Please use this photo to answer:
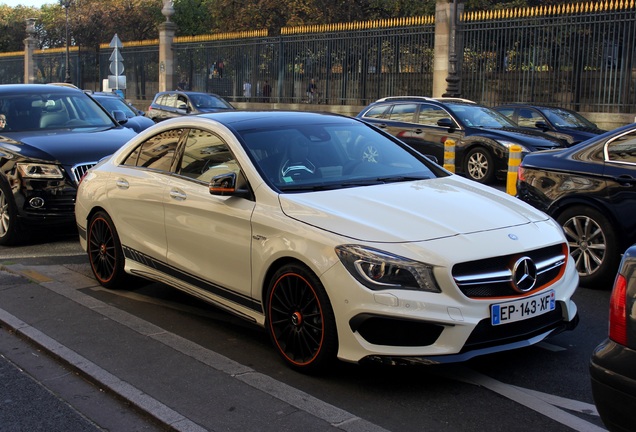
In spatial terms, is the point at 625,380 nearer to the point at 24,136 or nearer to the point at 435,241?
the point at 435,241

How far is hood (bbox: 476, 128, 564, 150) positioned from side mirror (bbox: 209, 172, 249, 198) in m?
10.0

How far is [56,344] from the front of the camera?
17.5 feet

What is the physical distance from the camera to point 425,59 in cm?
2694

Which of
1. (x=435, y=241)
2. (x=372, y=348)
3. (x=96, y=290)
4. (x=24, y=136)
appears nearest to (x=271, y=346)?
(x=372, y=348)

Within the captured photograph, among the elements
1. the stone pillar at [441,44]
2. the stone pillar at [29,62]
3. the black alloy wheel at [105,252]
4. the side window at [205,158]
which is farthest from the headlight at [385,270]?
the stone pillar at [29,62]

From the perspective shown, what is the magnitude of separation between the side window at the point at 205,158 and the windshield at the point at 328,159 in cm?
18

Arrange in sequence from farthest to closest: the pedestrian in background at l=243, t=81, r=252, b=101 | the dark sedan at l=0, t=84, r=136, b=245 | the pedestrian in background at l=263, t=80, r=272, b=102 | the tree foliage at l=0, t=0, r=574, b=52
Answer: the tree foliage at l=0, t=0, r=574, b=52
the pedestrian in background at l=243, t=81, r=252, b=101
the pedestrian in background at l=263, t=80, r=272, b=102
the dark sedan at l=0, t=84, r=136, b=245

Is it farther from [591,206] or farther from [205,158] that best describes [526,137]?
[205,158]

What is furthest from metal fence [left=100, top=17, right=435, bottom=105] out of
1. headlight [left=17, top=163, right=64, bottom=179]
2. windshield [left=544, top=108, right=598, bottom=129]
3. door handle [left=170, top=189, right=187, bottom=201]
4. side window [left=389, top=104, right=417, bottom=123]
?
door handle [left=170, top=189, right=187, bottom=201]

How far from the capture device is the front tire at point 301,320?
450 cm

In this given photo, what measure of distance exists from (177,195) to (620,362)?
359 centimetres

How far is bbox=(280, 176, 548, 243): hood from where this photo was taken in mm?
4496

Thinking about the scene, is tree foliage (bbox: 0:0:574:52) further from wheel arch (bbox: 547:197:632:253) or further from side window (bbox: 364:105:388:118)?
wheel arch (bbox: 547:197:632:253)

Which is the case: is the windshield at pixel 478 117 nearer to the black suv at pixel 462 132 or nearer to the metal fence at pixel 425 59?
the black suv at pixel 462 132
